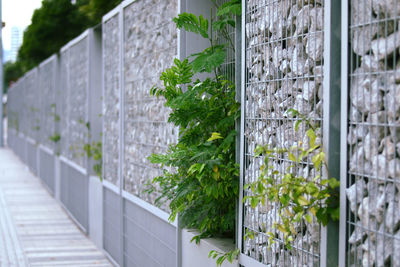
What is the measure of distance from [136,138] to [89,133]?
9.02 ft

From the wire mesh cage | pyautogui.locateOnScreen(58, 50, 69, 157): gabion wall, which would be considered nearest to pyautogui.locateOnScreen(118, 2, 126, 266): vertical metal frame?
the wire mesh cage

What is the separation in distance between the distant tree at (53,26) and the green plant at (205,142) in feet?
45.9

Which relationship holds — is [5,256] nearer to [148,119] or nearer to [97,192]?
[97,192]

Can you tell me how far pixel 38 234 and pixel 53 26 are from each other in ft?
36.1

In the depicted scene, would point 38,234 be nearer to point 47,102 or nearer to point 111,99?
point 111,99

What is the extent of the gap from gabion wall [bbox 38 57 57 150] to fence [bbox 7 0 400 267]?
6013 mm

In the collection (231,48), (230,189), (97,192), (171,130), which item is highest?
(231,48)

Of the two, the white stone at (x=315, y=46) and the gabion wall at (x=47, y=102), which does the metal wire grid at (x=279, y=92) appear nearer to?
the white stone at (x=315, y=46)

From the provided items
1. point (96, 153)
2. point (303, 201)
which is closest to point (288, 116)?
point (303, 201)

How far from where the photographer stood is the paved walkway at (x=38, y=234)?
6.80 metres

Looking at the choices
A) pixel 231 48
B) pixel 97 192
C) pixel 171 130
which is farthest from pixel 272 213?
pixel 97 192

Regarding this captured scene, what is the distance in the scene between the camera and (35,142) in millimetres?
15516

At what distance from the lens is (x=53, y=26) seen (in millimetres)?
17906

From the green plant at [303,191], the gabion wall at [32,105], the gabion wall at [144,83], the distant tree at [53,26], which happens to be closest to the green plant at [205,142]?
the gabion wall at [144,83]
